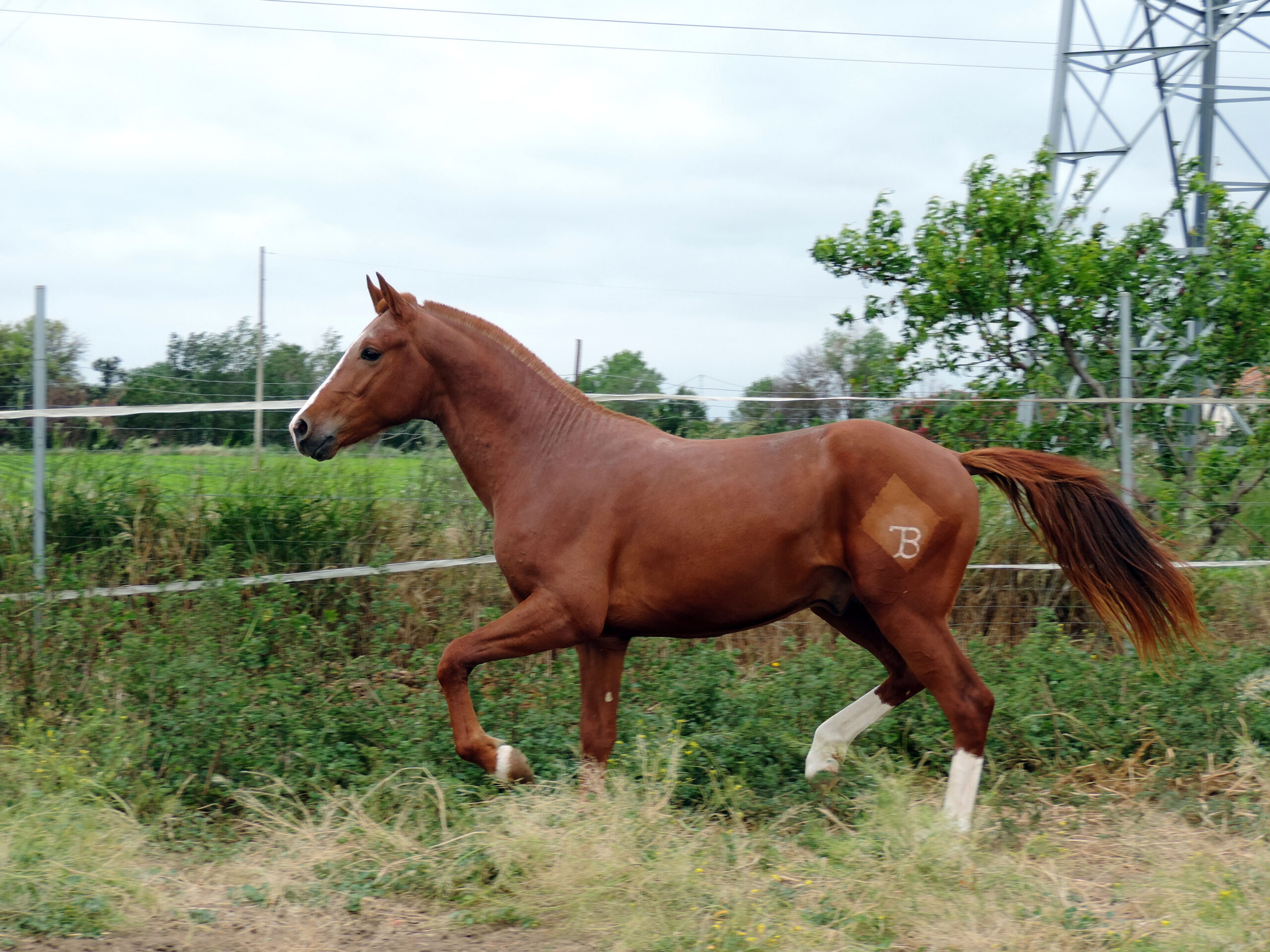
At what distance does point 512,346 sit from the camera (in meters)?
4.94

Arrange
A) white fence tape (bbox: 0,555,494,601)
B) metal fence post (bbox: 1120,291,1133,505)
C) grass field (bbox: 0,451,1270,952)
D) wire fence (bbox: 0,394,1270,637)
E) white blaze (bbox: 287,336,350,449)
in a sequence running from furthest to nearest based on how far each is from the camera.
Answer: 1. metal fence post (bbox: 1120,291,1133,505)
2. wire fence (bbox: 0,394,1270,637)
3. white fence tape (bbox: 0,555,494,601)
4. white blaze (bbox: 287,336,350,449)
5. grass field (bbox: 0,451,1270,952)

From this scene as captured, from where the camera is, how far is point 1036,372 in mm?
7461

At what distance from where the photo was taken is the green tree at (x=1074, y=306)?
22.9 ft

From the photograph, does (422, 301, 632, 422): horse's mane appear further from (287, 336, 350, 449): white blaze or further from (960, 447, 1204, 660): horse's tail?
(960, 447, 1204, 660): horse's tail

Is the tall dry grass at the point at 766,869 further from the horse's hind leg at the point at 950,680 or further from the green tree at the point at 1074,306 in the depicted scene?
the green tree at the point at 1074,306

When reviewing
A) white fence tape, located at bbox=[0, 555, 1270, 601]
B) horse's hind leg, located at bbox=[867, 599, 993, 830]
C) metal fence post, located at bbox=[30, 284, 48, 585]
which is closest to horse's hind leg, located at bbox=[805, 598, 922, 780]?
horse's hind leg, located at bbox=[867, 599, 993, 830]

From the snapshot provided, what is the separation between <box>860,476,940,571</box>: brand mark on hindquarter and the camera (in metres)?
4.44

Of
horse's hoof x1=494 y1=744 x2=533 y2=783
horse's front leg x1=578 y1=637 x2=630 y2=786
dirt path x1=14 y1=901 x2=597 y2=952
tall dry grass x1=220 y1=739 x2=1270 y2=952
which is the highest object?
horse's front leg x1=578 y1=637 x2=630 y2=786

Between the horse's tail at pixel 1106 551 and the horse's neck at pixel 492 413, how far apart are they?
1.80 m

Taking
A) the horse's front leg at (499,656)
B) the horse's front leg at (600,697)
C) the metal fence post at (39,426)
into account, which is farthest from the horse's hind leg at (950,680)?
the metal fence post at (39,426)

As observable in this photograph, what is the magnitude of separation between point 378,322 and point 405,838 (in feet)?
6.88

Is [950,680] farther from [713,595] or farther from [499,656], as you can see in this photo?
[499,656]

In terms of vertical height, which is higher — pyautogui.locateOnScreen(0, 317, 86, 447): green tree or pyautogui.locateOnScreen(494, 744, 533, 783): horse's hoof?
pyautogui.locateOnScreen(0, 317, 86, 447): green tree

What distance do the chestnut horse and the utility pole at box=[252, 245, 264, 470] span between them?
5.74 feet
